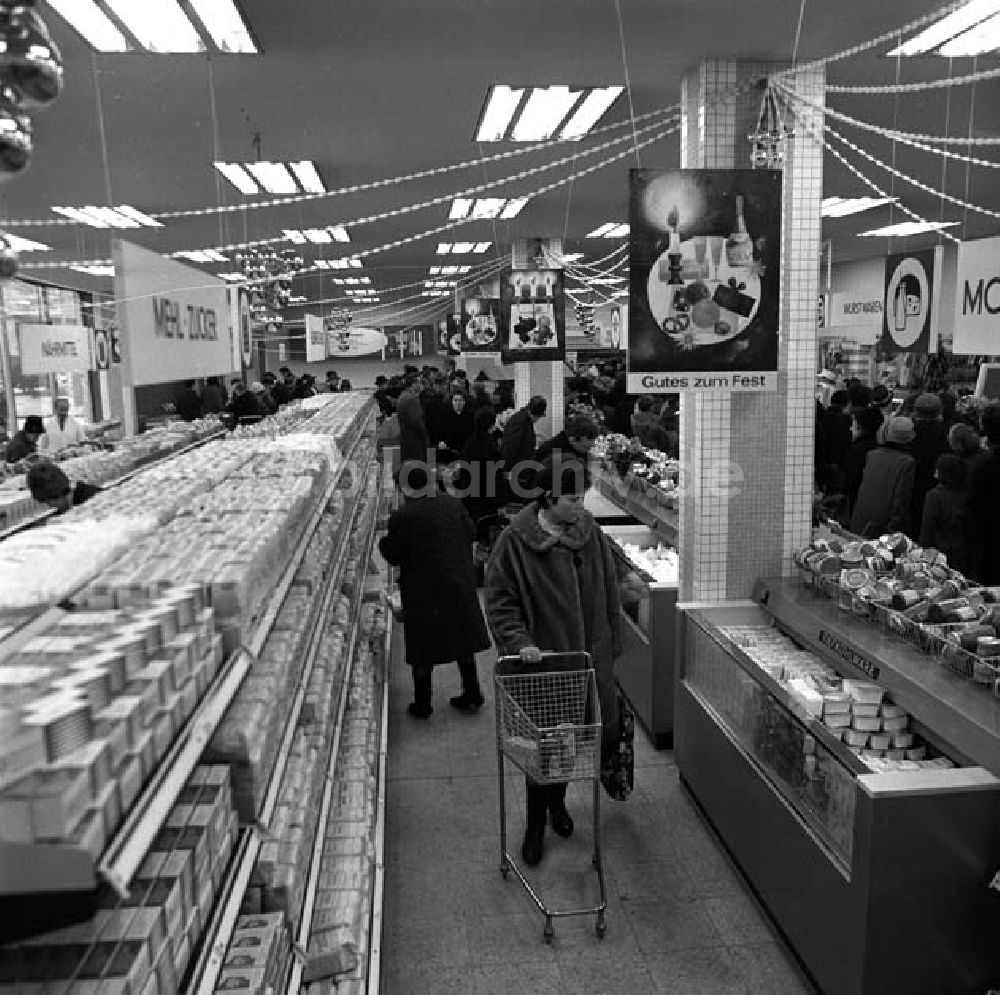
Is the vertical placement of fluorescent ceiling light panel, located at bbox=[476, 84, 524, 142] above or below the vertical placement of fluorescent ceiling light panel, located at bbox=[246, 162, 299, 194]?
above

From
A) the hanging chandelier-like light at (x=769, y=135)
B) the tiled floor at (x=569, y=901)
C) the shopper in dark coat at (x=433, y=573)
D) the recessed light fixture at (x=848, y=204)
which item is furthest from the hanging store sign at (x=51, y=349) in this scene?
the hanging chandelier-like light at (x=769, y=135)

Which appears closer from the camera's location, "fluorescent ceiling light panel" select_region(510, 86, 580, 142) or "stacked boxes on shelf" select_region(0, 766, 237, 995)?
"stacked boxes on shelf" select_region(0, 766, 237, 995)

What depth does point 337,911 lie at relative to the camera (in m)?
3.32

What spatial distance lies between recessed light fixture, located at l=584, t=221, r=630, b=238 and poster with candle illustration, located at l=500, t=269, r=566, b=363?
10.9 feet

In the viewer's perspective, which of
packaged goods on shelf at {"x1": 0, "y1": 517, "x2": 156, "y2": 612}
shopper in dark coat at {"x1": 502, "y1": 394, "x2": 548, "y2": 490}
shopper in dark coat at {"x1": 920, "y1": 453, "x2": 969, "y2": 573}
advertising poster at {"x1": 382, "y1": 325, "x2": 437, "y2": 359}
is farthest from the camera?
advertising poster at {"x1": 382, "y1": 325, "x2": 437, "y2": 359}

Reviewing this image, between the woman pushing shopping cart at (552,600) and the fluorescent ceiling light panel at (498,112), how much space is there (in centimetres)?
348

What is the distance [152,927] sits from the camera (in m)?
1.68

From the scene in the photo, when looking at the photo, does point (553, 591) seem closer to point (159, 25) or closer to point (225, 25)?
point (225, 25)

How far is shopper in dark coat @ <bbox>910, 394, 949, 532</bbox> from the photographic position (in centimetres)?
785

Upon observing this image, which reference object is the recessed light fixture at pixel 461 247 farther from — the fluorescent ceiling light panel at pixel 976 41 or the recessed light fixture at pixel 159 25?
the fluorescent ceiling light panel at pixel 976 41

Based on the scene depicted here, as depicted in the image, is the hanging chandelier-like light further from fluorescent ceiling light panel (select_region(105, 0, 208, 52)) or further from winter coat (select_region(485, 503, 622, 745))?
fluorescent ceiling light panel (select_region(105, 0, 208, 52))

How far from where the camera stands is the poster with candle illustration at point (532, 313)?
40.2ft

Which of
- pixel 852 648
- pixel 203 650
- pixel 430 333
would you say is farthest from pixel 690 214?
pixel 430 333

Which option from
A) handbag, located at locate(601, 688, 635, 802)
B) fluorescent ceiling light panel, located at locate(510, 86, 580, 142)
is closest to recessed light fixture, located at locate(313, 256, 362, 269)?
fluorescent ceiling light panel, located at locate(510, 86, 580, 142)
